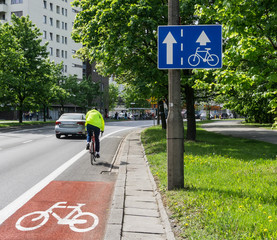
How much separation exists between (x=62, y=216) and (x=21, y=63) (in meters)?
30.8

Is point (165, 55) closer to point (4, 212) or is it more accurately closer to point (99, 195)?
point (99, 195)

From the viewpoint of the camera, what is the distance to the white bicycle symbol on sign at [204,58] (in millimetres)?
6234

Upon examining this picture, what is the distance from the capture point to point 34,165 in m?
9.86

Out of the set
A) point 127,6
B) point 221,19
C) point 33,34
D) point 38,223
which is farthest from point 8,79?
point 38,223

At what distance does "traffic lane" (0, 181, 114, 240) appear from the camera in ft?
14.3

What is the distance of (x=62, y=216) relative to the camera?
16.6ft

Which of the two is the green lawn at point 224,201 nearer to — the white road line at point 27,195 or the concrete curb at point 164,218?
the concrete curb at point 164,218

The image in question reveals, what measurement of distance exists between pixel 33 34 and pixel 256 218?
37.3 meters

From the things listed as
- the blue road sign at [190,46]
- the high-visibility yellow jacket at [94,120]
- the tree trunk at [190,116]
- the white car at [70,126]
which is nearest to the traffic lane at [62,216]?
the blue road sign at [190,46]

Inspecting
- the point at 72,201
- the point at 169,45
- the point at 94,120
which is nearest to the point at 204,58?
the point at 169,45

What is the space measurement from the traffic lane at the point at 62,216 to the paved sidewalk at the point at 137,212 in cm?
20

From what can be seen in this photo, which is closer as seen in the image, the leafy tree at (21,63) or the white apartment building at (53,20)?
the leafy tree at (21,63)

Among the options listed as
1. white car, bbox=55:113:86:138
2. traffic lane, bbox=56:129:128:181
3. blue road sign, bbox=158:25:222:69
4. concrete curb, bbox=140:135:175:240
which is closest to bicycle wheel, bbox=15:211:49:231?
concrete curb, bbox=140:135:175:240

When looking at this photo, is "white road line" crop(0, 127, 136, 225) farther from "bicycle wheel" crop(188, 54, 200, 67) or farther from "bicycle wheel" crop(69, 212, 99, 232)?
"bicycle wheel" crop(188, 54, 200, 67)
